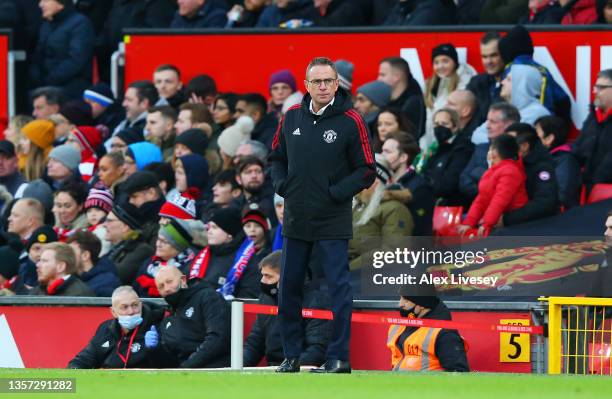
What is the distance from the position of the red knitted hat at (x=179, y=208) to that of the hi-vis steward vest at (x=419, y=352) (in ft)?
12.3

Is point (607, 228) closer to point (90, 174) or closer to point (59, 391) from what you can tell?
point (59, 391)

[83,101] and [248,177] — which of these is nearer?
[248,177]

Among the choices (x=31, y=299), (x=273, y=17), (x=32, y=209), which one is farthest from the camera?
(x=273, y=17)

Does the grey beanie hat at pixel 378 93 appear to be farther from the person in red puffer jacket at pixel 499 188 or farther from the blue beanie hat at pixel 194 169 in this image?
the person in red puffer jacket at pixel 499 188

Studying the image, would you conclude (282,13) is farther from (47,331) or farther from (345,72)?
(47,331)

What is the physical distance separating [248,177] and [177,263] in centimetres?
125

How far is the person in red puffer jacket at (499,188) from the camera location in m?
14.5

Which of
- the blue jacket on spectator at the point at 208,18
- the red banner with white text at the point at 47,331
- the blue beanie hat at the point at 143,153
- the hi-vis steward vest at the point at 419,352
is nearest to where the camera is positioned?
the hi-vis steward vest at the point at 419,352

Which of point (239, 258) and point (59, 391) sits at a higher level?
point (239, 258)

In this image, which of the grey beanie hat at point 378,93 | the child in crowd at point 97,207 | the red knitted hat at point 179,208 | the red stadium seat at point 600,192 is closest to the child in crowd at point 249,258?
the red knitted hat at point 179,208

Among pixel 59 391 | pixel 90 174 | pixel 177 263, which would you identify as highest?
pixel 90 174

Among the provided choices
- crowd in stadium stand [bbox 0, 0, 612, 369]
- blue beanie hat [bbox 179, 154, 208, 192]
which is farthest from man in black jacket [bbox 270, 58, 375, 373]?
blue beanie hat [bbox 179, 154, 208, 192]

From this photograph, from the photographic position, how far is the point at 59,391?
9.23 meters

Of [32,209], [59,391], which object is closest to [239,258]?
[32,209]
